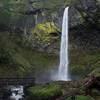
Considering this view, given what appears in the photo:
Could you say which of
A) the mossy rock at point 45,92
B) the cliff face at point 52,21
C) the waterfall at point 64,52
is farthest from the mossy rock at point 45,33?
the mossy rock at point 45,92

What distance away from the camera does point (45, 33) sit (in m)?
50.9

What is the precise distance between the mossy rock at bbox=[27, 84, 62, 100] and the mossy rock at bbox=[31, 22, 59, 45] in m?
24.1

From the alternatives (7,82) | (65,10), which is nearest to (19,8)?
(65,10)

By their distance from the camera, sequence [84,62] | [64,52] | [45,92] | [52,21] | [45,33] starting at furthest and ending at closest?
[52,21], [45,33], [64,52], [84,62], [45,92]

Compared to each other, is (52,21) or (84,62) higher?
(52,21)

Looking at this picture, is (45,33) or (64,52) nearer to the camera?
(64,52)

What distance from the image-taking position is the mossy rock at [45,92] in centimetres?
2467

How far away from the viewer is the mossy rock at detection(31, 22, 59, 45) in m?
50.3

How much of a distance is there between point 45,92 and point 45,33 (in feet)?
87.0

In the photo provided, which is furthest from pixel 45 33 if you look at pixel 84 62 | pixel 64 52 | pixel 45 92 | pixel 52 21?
pixel 45 92

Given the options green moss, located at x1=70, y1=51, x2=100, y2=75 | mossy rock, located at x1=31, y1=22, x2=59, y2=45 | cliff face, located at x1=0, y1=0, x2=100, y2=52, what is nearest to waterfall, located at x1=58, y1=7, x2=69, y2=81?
cliff face, located at x1=0, y1=0, x2=100, y2=52

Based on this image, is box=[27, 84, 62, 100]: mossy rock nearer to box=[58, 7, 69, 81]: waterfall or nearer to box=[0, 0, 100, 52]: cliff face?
box=[58, 7, 69, 81]: waterfall

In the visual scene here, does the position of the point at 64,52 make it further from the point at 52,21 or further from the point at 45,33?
the point at 52,21

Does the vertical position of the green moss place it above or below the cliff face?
below
